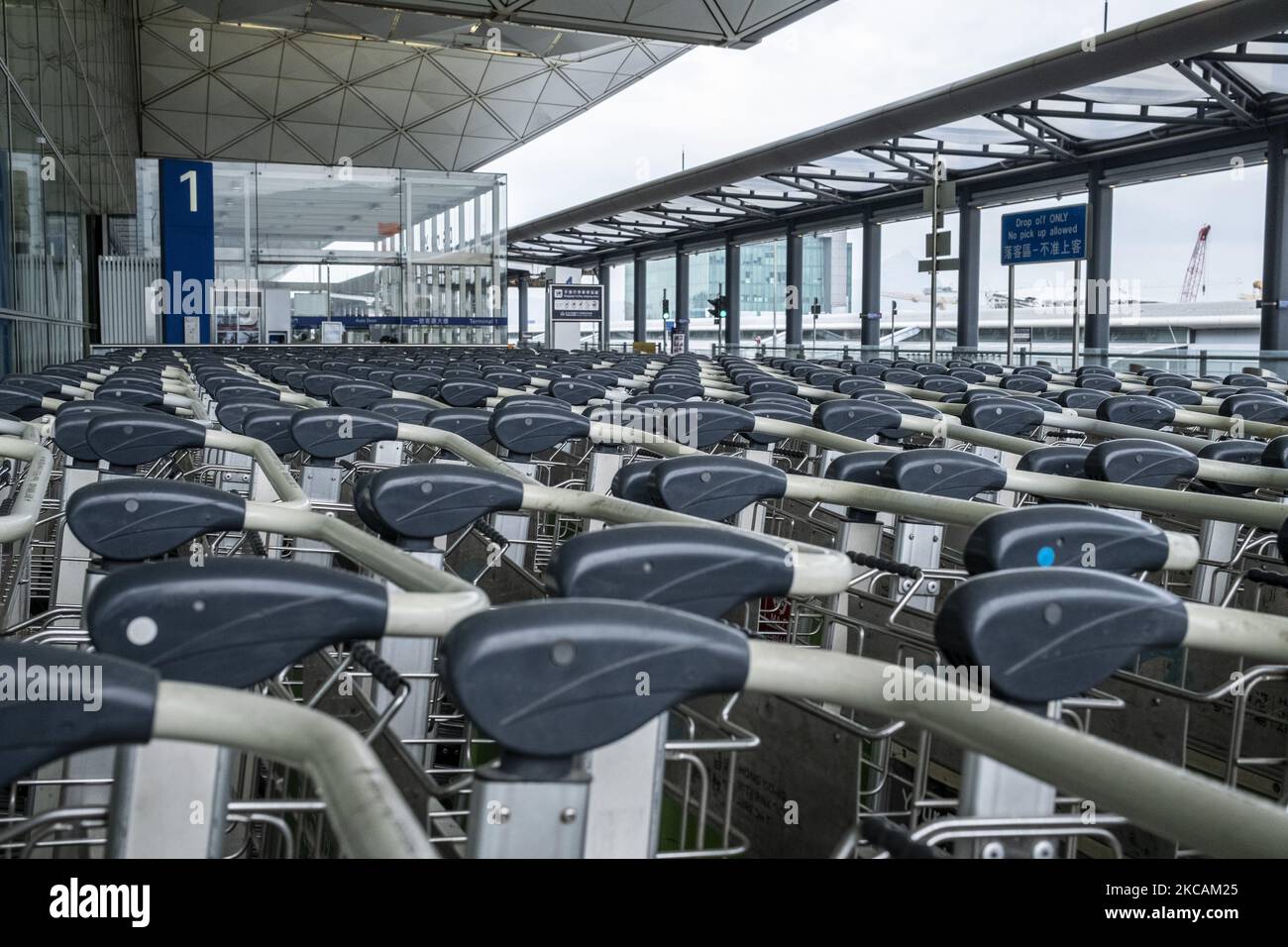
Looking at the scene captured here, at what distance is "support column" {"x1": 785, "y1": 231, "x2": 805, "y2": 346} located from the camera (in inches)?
1296

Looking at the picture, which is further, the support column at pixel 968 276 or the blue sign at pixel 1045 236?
the support column at pixel 968 276

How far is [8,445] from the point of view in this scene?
3.07 meters

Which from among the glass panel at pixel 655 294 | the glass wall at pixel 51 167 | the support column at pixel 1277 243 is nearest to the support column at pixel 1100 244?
the support column at pixel 1277 243

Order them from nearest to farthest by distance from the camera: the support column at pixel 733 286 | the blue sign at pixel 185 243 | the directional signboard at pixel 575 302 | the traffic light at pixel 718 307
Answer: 1. the blue sign at pixel 185 243
2. the directional signboard at pixel 575 302
3. the support column at pixel 733 286
4. the traffic light at pixel 718 307

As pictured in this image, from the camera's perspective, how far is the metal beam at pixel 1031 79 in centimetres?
1302

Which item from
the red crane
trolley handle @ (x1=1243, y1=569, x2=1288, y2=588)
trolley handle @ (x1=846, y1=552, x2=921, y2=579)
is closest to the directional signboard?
the red crane

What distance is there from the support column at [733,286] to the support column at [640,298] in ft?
28.5

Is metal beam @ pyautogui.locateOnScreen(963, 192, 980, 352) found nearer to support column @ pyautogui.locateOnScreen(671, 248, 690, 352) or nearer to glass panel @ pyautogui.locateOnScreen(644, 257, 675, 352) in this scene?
Result: support column @ pyautogui.locateOnScreen(671, 248, 690, 352)

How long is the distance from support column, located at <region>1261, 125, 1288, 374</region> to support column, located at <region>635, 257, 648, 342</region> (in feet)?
95.5

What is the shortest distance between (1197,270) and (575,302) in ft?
55.1

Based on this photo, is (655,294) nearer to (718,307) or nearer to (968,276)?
(718,307)

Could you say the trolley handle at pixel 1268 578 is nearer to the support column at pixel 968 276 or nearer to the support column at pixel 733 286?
the support column at pixel 968 276
